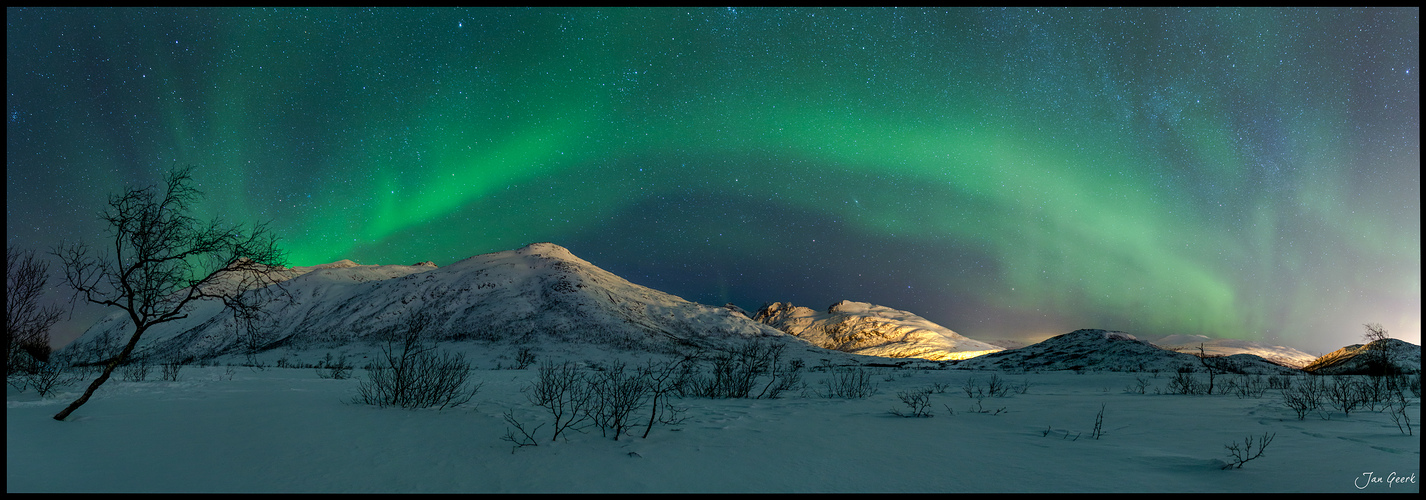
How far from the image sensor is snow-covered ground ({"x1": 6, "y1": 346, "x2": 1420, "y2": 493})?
4723 millimetres

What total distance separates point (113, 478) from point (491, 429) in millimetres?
3366

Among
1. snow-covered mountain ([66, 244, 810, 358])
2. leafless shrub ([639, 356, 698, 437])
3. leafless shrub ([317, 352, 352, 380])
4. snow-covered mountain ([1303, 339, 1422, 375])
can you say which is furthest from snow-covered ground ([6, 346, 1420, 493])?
snow-covered mountain ([66, 244, 810, 358])

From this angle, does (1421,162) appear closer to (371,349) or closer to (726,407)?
(726,407)

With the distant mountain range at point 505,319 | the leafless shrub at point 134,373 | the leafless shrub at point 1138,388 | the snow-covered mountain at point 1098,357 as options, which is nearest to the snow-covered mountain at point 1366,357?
the distant mountain range at point 505,319

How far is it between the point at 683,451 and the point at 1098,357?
2466 inches

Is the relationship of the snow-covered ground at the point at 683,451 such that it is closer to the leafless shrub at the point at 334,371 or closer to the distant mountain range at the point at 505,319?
the leafless shrub at the point at 334,371

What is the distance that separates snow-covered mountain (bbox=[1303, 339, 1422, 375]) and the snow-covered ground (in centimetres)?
4151

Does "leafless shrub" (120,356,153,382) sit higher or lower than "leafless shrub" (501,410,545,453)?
lower

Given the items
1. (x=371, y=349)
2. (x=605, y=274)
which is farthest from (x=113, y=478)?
(x=605, y=274)

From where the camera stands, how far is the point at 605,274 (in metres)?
136
